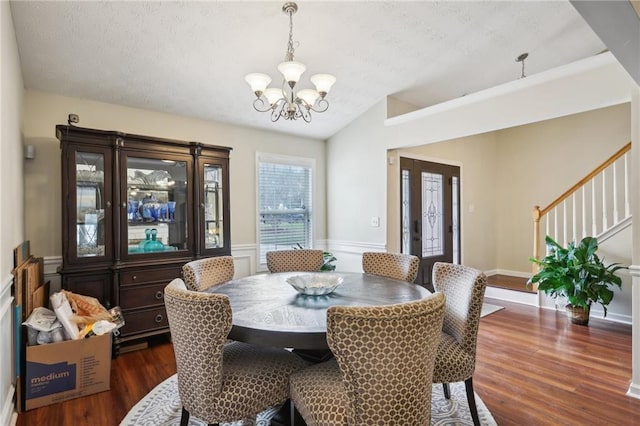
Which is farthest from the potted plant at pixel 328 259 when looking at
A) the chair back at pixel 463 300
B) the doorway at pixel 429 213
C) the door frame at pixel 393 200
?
the chair back at pixel 463 300

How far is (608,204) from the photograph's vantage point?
4973 millimetres

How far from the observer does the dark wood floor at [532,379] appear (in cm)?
210

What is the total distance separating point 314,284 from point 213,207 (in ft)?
6.25

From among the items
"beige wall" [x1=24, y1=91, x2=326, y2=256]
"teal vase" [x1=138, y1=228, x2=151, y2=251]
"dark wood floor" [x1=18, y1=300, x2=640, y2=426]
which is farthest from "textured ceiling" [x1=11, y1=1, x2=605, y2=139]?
"dark wood floor" [x1=18, y1=300, x2=640, y2=426]

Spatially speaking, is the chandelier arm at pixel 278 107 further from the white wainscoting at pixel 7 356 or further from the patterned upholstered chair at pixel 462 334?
the white wainscoting at pixel 7 356

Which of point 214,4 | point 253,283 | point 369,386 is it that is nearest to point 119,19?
point 214,4

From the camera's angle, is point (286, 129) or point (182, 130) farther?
point (286, 129)

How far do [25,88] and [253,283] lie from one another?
8.87 ft

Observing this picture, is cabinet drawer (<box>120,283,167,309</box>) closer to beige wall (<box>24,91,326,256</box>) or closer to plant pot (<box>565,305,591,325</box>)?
beige wall (<box>24,91,326,256</box>)

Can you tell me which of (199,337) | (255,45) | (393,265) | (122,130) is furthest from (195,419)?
(255,45)

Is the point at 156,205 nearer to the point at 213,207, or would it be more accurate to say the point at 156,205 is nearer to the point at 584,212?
the point at 213,207

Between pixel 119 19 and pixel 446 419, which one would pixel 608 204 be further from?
pixel 119 19

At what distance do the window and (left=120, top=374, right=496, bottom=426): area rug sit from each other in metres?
2.25

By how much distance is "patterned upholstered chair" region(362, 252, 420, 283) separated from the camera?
2725mm
